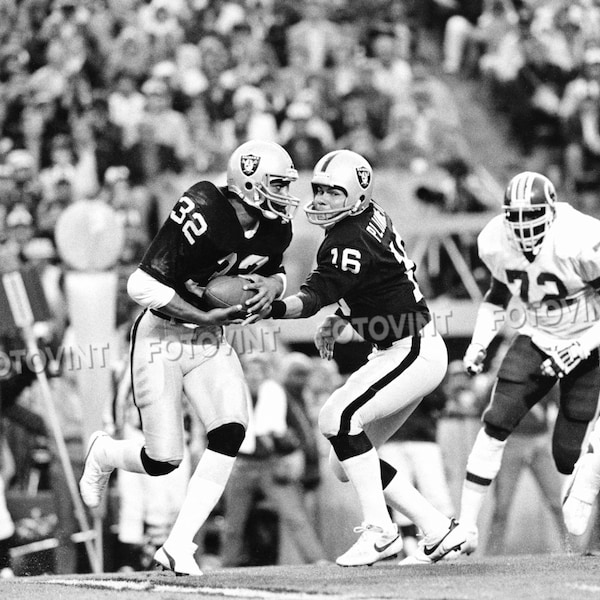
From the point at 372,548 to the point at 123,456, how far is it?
1230 mm

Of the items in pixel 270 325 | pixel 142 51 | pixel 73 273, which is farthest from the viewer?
pixel 142 51

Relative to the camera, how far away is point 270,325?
9.77 m

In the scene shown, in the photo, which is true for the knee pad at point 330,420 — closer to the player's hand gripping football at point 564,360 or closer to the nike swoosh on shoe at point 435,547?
the nike swoosh on shoe at point 435,547

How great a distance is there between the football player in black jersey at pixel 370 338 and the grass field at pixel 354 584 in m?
0.21

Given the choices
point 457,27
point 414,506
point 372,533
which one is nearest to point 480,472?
point 414,506

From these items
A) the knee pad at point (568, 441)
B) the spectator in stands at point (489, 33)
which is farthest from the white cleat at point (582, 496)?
the spectator in stands at point (489, 33)

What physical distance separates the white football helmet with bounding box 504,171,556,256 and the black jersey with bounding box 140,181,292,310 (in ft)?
4.25

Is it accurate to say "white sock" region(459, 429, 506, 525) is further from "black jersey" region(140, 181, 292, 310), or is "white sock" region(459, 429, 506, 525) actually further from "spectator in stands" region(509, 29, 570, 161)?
"spectator in stands" region(509, 29, 570, 161)

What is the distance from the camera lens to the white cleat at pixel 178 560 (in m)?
5.52

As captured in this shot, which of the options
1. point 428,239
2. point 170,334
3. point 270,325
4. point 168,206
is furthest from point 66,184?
point 170,334

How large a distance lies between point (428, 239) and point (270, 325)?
1458 mm

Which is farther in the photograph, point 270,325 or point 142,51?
point 142,51

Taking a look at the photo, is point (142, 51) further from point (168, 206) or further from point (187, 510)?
point (187, 510)

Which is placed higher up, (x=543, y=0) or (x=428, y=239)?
(x=543, y=0)
